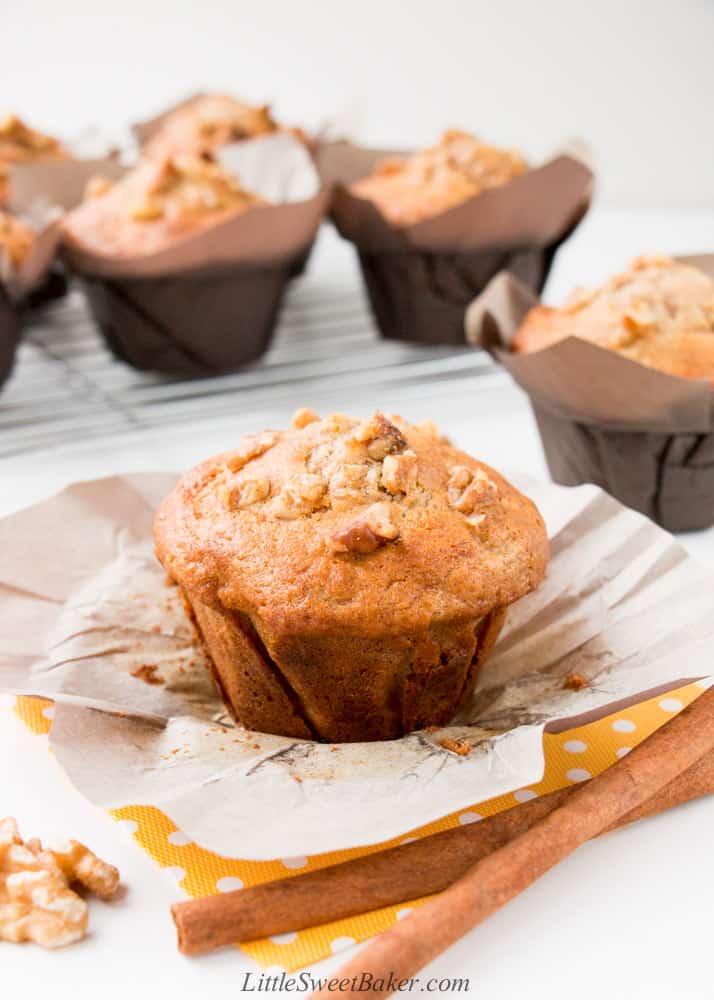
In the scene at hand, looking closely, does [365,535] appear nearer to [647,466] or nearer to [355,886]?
[355,886]

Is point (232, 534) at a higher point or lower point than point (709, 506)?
higher

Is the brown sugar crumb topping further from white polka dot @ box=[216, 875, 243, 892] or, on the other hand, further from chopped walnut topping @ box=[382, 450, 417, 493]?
white polka dot @ box=[216, 875, 243, 892]

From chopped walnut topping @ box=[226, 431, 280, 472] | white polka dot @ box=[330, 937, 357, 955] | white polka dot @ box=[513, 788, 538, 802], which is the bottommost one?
white polka dot @ box=[513, 788, 538, 802]

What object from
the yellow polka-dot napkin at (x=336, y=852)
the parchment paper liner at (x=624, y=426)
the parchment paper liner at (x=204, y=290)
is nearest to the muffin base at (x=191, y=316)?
the parchment paper liner at (x=204, y=290)

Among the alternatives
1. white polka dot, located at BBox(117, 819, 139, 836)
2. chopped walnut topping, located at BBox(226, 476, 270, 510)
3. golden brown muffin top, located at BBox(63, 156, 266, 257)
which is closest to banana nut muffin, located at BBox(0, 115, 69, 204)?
golden brown muffin top, located at BBox(63, 156, 266, 257)

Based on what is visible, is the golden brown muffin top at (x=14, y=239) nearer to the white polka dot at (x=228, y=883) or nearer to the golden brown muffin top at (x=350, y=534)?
the golden brown muffin top at (x=350, y=534)

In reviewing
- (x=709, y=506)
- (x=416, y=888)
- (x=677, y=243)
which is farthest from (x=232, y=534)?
(x=677, y=243)

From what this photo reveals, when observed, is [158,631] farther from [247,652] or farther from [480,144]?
[480,144]
